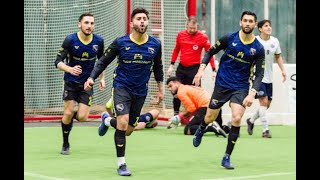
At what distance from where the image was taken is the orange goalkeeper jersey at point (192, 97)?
1517cm

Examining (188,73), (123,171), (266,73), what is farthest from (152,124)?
(123,171)

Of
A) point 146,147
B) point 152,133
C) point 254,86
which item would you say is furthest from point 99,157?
point 152,133

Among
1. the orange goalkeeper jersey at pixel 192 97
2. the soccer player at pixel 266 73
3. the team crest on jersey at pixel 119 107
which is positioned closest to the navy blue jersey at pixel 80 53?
the team crest on jersey at pixel 119 107

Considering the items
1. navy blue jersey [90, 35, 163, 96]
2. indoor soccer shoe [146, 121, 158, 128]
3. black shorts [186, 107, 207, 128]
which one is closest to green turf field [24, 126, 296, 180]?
black shorts [186, 107, 207, 128]

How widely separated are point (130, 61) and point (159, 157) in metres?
2.13

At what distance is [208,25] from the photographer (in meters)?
20.0

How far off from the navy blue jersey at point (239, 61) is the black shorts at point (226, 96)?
0.06m

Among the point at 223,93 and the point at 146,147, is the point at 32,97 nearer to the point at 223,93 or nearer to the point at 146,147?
the point at 146,147

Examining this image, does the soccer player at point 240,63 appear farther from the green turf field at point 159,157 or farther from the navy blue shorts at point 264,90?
the navy blue shorts at point 264,90

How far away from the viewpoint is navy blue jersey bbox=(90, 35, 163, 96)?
995 centimetres

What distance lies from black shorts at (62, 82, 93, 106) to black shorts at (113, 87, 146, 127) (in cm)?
199

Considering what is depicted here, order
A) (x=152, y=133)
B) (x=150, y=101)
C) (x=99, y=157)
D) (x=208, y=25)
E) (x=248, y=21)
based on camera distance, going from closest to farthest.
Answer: (x=248, y=21), (x=99, y=157), (x=152, y=133), (x=150, y=101), (x=208, y=25)

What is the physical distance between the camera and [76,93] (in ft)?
39.8

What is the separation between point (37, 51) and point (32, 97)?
1.11 metres
